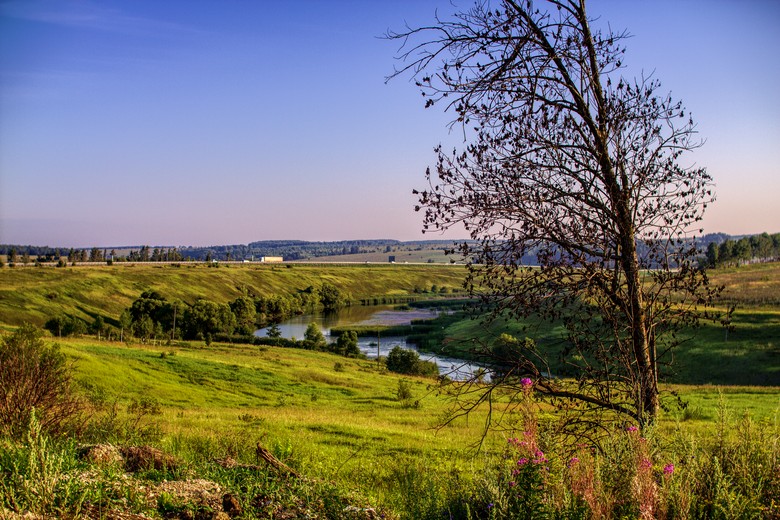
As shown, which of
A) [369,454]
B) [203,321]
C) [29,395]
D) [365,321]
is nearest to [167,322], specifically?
[203,321]

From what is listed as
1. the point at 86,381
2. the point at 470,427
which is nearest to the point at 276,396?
the point at 86,381

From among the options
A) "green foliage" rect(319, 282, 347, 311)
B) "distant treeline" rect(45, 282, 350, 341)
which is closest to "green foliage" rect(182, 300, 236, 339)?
"distant treeline" rect(45, 282, 350, 341)

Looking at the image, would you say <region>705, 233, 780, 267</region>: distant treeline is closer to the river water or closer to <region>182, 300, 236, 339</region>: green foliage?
the river water

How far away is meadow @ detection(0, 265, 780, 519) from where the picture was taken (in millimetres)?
4125

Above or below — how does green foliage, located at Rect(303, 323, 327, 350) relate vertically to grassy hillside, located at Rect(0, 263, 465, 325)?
below

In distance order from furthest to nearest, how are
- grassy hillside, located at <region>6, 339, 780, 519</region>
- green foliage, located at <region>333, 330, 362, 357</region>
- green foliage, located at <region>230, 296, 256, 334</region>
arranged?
green foliage, located at <region>230, 296, 256, 334</region>
green foliage, located at <region>333, 330, 362, 357</region>
grassy hillside, located at <region>6, 339, 780, 519</region>

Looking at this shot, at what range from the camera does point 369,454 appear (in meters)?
14.3

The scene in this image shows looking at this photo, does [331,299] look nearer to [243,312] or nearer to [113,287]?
[243,312]

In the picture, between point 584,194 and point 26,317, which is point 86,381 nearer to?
point 584,194

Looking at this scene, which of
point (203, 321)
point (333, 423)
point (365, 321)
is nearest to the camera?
point (333, 423)

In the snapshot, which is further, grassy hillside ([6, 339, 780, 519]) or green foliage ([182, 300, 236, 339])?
green foliage ([182, 300, 236, 339])

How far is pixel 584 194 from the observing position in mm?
5805

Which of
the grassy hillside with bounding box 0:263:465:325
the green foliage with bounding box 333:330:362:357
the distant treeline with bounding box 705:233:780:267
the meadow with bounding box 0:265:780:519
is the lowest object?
the green foliage with bounding box 333:330:362:357

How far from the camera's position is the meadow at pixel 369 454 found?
4125mm
